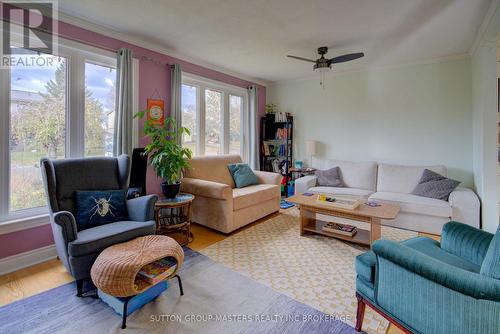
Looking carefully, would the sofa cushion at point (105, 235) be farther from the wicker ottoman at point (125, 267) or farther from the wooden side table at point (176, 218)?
the wooden side table at point (176, 218)

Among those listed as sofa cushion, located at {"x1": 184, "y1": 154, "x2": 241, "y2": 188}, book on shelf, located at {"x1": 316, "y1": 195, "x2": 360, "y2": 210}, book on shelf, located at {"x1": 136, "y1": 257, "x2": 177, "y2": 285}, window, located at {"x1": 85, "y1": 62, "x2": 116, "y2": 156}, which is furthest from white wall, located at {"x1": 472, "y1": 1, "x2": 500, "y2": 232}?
window, located at {"x1": 85, "y1": 62, "x2": 116, "y2": 156}

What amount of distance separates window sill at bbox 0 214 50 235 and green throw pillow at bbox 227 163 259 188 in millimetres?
2491

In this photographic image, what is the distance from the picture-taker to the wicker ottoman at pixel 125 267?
65.9 inches

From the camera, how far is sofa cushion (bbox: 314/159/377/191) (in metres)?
4.34

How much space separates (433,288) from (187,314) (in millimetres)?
1559

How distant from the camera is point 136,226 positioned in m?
2.26

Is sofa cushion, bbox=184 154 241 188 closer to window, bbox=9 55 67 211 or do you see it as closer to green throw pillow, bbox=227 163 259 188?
green throw pillow, bbox=227 163 259 188

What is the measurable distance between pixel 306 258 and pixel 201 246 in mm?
1235

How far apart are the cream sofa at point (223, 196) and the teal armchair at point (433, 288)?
1.95 m

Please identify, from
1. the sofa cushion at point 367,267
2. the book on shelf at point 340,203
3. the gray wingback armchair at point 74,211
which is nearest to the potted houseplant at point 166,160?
the gray wingback armchair at point 74,211

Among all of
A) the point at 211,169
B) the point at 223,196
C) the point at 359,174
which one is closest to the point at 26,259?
the point at 223,196

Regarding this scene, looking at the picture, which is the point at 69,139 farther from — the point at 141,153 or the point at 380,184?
the point at 380,184

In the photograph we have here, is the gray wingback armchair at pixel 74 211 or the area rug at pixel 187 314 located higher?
the gray wingback armchair at pixel 74 211

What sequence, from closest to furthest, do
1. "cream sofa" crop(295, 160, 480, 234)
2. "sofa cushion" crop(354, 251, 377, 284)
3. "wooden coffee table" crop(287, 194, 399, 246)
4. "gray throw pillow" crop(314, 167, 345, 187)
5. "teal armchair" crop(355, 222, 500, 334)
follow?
"teal armchair" crop(355, 222, 500, 334), "sofa cushion" crop(354, 251, 377, 284), "wooden coffee table" crop(287, 194, 399, 246), "cream sofa" crop(295, 160, 480, 234), "gray throw pillow" crop(314, 167, 345, 187)
